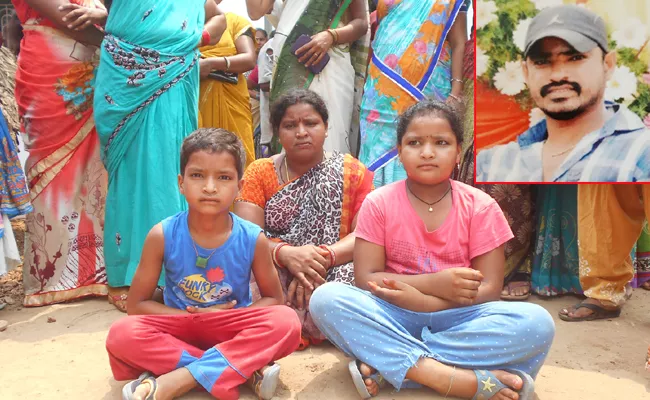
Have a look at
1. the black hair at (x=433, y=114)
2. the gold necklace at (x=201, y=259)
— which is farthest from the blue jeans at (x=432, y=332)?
the black hair at (x=433, y=114)

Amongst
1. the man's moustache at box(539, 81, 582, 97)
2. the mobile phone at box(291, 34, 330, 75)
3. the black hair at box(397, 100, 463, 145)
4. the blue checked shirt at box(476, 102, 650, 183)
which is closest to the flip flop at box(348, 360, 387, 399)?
the black hair at box(397, 100, 463, 145)

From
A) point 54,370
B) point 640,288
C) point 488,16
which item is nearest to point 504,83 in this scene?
point 488,16

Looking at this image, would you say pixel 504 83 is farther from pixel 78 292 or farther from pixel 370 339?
pixel 78 292

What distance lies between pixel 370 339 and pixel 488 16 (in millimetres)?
1543

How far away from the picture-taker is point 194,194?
6.91 feet

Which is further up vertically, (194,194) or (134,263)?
(194,194)

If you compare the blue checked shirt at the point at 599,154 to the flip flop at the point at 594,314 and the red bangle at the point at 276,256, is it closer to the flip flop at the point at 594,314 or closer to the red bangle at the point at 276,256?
the flip flop at the point at 594,314

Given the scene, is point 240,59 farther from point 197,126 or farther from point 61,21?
point 61,21

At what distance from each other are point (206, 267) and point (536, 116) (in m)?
1.58

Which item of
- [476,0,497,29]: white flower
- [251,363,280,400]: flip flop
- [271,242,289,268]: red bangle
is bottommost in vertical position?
[251,363,280,400]: flip flop

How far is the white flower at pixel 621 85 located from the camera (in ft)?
8.23

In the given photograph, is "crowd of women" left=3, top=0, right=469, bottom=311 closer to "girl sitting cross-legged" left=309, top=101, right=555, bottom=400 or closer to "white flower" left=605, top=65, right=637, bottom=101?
"girl sitting cross-legged" left=309, top=101, right=555, bottom=400

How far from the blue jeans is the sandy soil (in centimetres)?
14

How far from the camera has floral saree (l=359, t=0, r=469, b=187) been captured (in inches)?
132
